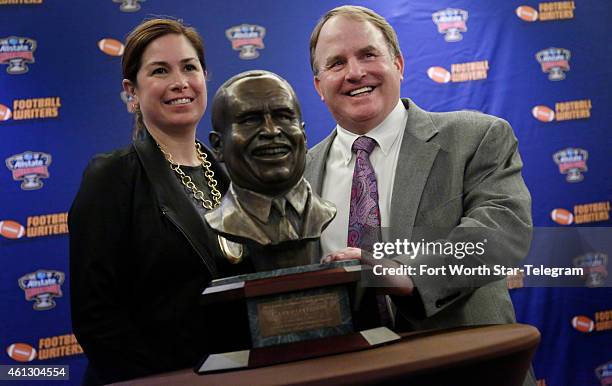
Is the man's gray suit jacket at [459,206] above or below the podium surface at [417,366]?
above

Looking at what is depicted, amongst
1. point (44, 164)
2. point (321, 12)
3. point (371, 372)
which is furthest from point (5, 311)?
point (371, 372)

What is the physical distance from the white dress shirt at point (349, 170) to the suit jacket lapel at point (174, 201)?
39 centimetres

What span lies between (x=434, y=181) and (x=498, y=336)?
0.58m

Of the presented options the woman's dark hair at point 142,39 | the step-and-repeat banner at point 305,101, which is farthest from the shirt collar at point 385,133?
the step-and-repeat banner at point 305,101

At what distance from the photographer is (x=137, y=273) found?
179cm

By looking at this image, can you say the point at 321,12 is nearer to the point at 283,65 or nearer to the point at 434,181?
the point at 283,65

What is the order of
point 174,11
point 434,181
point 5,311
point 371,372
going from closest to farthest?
point 371,372 < point 434,181 < point 5,311 < point 174,11

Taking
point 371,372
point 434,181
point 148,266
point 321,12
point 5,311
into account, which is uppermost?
point 321,12

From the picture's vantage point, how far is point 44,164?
3.74 meters

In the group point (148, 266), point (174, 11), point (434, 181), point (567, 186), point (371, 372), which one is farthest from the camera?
point (567, 186)

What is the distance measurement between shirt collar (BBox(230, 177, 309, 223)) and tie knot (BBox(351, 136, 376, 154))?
43cm

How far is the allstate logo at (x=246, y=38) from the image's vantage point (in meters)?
4.02

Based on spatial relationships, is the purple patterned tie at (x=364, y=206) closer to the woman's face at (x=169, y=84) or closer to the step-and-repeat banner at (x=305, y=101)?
the woman's face at (x=169, y=84)

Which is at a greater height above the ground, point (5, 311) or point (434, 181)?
point (434, 181)
